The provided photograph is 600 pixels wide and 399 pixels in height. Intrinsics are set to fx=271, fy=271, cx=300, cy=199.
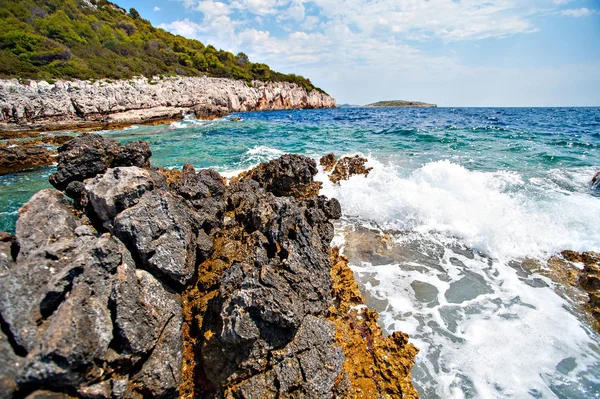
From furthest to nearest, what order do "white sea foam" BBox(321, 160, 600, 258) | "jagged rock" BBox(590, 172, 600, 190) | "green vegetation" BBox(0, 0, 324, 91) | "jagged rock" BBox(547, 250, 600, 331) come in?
"green vegetation" BBox(0, 0, 324, 91) < "jagged rock" BBox(590, 172, 600, 190) < "white sea foam" BBox(321, 160, 600, 258) < "jagged rock" BBox(547, 250, 600, 331)

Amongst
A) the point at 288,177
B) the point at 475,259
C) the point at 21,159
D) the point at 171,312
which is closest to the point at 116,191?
the point at 171,312

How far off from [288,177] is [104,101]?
35077mm

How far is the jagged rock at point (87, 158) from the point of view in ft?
21.2

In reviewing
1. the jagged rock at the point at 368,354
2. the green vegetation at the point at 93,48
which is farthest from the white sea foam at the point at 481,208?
the green vegetation at the point at 93,48

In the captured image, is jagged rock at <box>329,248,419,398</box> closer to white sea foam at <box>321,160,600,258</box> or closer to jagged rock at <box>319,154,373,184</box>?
white sea foam at <box>321,160,600,258</box>

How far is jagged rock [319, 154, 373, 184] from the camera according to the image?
1096cm

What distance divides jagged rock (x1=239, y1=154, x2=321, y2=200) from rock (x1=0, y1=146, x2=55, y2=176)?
40.9ft

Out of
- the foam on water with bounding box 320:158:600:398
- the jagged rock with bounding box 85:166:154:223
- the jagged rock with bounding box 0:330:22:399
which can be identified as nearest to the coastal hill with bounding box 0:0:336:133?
the jagged rock with bounding box 85:166:154:223

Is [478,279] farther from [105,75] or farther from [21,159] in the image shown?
[105,75]

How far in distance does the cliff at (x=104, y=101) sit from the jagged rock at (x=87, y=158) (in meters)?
25.2

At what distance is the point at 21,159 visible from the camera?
13141 millimetres

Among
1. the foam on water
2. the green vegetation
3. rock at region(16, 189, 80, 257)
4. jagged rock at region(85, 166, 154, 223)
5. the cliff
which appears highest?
the green vegetation

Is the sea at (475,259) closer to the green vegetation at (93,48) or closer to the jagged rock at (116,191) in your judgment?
the jagged rock at (116,191)

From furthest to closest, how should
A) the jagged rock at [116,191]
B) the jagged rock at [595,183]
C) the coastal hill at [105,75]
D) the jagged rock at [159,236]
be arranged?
the coastal hill at [105,75], the jagged rock at [595,183], the jagged rock at [116,191], the jagged rock at [159,236]
